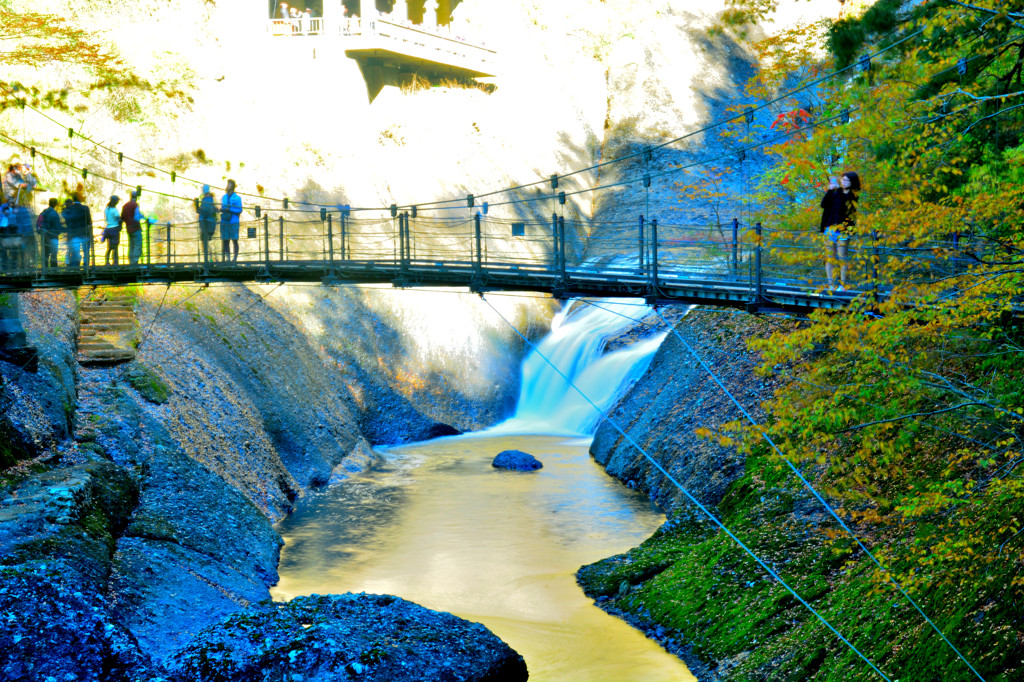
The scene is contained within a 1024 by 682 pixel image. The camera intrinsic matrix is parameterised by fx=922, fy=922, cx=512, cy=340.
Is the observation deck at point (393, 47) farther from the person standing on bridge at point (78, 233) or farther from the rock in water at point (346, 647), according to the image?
the rock in water at point (346, 647)

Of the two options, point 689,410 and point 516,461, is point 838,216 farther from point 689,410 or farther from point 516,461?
point 516,461

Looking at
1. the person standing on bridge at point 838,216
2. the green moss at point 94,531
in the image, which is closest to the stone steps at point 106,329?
the green moss at point 94,531

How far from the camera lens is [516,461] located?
21.6m

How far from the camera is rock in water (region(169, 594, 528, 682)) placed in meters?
9.09

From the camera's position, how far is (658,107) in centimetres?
4178

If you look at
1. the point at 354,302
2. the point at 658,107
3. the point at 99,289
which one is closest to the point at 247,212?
the point at 354,302

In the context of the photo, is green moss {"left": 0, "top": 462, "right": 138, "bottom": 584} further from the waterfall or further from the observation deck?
the observation deck

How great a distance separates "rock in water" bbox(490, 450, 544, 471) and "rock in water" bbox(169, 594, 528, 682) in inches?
418

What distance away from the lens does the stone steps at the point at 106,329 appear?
1659cm

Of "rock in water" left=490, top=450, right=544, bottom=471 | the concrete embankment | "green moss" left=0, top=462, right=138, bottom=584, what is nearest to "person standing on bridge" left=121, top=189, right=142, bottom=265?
"green moss" left=0, top=462, right=138, bottom=584

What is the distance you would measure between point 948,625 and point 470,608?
6.76 meters

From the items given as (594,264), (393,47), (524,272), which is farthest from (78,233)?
(393,47)

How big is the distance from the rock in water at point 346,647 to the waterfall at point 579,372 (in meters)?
13.1

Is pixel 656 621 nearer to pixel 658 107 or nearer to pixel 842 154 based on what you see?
pixel 842 154
